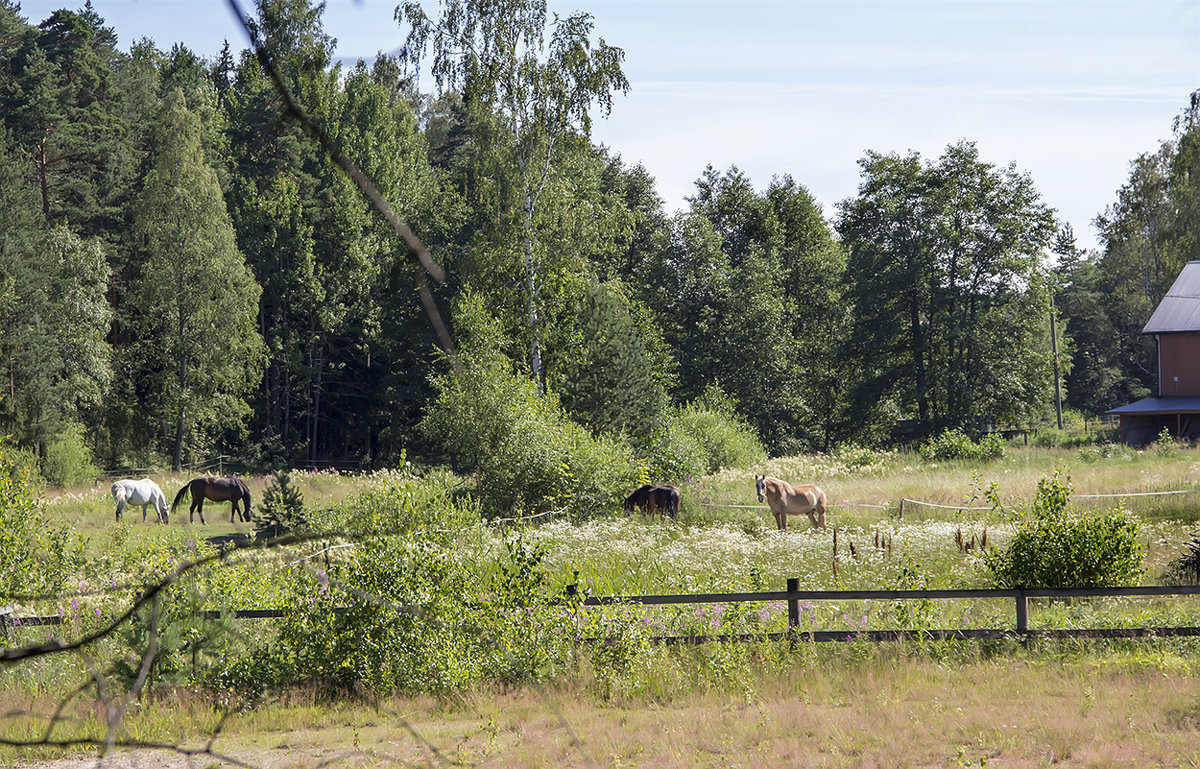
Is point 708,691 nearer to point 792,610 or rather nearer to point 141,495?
point 792,610

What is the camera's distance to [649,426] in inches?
1159

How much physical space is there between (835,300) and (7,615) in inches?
1785

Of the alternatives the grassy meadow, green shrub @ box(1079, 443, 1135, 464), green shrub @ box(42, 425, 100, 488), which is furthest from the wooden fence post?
green shrub @ box(42, 425, 100, 488)

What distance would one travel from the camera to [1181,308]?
39938 mm

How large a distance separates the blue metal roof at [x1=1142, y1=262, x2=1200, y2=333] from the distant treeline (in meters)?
2.04

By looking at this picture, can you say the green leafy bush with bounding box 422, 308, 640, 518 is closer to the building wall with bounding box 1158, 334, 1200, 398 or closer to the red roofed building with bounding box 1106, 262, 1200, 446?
the red roofed building with bounding box 1106, 262, 1200, 446

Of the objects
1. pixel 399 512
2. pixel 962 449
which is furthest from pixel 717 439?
pixel 399 512

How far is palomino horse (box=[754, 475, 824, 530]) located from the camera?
1839 centimetres

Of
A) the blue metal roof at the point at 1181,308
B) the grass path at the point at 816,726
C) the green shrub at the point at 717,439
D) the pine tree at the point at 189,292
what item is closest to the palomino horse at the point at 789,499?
the grass path at the point at 816,726

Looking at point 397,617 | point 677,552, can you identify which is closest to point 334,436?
point 677,552

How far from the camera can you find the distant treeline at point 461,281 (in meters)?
25.7

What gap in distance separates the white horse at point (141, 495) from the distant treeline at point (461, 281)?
23.5ft

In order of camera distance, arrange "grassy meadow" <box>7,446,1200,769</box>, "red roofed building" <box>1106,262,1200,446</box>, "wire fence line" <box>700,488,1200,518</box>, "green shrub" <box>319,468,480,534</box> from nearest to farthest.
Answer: "grassy meadow" <box>7,446,1200,769</box>, "green shrub" <box>319,468,480,534</box>, "wire fence line" <box>700,488,1200,518</box>, "red roofed building" <box>1106,262,1200,446</box>

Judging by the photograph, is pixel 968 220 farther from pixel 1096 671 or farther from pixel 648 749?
pixel 648 749
